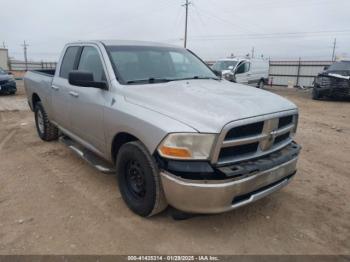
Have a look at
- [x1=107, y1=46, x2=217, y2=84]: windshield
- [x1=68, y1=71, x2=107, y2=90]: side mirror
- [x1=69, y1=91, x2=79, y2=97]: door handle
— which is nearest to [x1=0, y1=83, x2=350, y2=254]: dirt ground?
[x1=69, y1=91, x2=79, y2=97]: door handle

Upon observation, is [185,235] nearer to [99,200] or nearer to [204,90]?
[99,200]

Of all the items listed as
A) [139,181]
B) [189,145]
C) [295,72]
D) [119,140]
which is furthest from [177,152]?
[295,72]

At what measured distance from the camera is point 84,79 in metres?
3.52

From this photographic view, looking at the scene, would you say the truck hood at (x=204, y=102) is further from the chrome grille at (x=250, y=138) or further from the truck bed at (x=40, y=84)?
the truck bed at (x=40, y=84)

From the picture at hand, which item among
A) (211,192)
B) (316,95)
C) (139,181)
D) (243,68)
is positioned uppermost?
(243,68)

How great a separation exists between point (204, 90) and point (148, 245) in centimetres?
175

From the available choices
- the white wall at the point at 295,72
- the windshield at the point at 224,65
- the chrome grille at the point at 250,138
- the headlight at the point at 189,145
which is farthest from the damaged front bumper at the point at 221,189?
the white wall at the point at 295,72

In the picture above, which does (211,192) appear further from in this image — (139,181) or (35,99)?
(35,99)

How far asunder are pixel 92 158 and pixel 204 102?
198 cm

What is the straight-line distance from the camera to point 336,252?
9.49 feet

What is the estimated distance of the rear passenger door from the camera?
3764 mm

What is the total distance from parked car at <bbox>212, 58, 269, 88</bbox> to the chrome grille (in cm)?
1354

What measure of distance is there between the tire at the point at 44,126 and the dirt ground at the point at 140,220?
1.06 m

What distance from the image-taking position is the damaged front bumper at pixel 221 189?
8.90 ft
